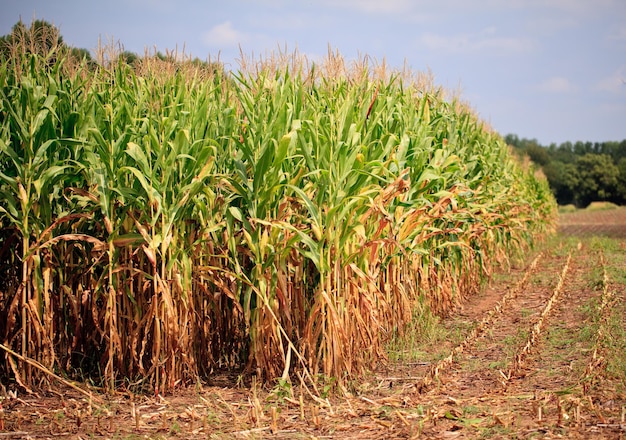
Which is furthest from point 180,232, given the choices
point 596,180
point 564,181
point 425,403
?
point 564,181

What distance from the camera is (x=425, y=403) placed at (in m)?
5.19

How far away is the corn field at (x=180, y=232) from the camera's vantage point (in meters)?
5.39

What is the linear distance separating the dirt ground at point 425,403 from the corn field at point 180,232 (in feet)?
0.95

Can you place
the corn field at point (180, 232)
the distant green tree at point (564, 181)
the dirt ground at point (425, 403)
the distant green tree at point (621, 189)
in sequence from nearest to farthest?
the dirt ground at point (425, 403) → the corn field at point (180, 232) → the distant green tree at point (621, 189) → the distant green tree at point (564, 181)

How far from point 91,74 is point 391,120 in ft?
10.2

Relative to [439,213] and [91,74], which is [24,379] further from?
[439,213]

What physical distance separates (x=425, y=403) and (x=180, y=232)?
7.74 ft

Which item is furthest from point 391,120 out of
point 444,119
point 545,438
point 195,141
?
point 545,438

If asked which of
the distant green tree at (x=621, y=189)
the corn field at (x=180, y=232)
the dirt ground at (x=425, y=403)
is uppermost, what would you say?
the distant green tree at (x=621, y=189)

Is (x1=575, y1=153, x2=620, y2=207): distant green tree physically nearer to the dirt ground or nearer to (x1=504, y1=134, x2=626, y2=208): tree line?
(x1=504, y1=134, x2=626, y2=208): tree line

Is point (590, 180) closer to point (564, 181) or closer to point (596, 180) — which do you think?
point (596, 180)

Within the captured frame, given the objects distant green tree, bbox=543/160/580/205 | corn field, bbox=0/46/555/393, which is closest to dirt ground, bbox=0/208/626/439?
corn field, bbox=0/46/555/393

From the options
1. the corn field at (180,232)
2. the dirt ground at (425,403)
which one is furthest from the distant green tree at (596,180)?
the corn field at (180,232)

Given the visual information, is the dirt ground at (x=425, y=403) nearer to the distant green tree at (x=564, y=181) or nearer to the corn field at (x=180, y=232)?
the corn field at (x=180, y=232)
